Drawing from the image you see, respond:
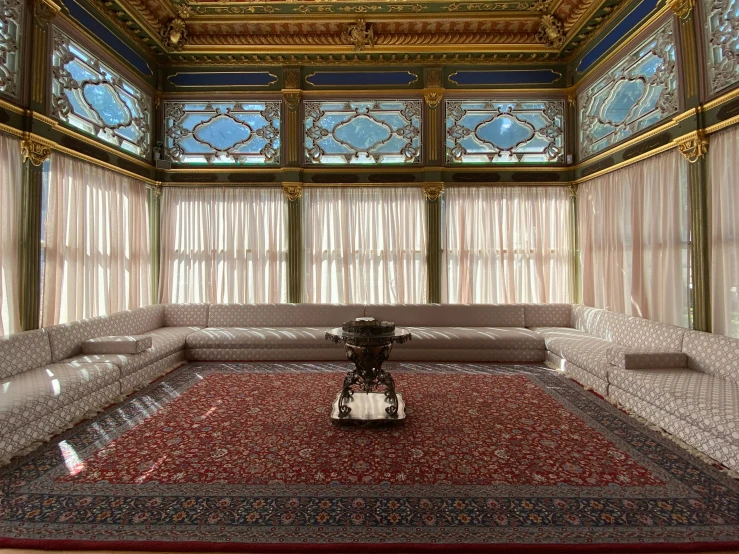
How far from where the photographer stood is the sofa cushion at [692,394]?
2.79m

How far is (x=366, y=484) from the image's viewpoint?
2.58 m

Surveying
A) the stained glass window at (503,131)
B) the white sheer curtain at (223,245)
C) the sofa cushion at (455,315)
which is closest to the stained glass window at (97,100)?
the white sheer curtain at (223,245)

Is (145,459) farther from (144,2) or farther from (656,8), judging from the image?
(656,8)

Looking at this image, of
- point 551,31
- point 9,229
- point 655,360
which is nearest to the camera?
point 655,360

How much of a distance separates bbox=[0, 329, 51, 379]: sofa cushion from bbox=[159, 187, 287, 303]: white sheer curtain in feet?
9.13

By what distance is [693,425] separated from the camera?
9.95 feet

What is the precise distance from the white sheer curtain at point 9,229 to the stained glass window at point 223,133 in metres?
2.94

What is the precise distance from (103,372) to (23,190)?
2258 mm

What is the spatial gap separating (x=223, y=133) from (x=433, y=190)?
3955 mm

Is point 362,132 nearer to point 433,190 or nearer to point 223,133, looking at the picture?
point 433,190

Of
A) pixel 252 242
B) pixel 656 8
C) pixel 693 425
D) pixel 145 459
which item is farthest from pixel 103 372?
pixel 656 8

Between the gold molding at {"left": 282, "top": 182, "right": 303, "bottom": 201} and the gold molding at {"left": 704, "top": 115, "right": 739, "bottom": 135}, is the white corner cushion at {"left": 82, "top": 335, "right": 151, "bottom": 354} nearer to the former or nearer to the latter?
the gold molding at {"left": 282, "top": 182, "right": 303, "bottom": 201}

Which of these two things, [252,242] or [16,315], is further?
[252,242]

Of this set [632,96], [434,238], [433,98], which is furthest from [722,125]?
[433,98]
